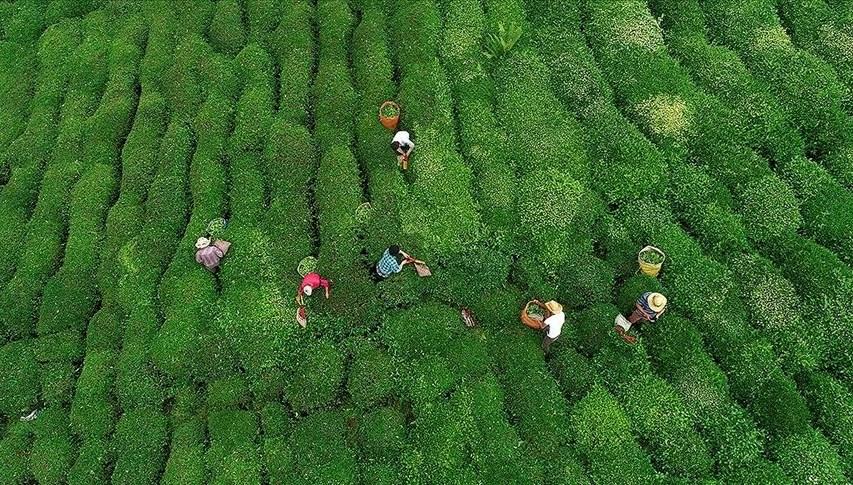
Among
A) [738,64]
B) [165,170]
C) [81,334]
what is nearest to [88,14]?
[165,170]

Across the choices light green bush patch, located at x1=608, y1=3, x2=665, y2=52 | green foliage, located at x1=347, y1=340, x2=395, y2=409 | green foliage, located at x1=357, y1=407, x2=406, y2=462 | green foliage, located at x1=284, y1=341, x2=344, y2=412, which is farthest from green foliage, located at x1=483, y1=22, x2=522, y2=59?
green foliage, located at x1=357, y1=407, x2=406, y2=462

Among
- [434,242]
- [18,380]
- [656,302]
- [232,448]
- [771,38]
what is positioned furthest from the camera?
[771,38]

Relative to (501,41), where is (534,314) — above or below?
below

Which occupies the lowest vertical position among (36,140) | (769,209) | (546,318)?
(36,140)

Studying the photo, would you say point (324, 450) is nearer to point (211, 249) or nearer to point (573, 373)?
point (211, 249)

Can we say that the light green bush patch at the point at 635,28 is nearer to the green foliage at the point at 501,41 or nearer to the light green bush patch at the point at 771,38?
the light green bush patch at the point at 771,38

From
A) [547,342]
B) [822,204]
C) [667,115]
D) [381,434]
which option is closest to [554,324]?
[547,342]

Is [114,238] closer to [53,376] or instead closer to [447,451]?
[53,376]
